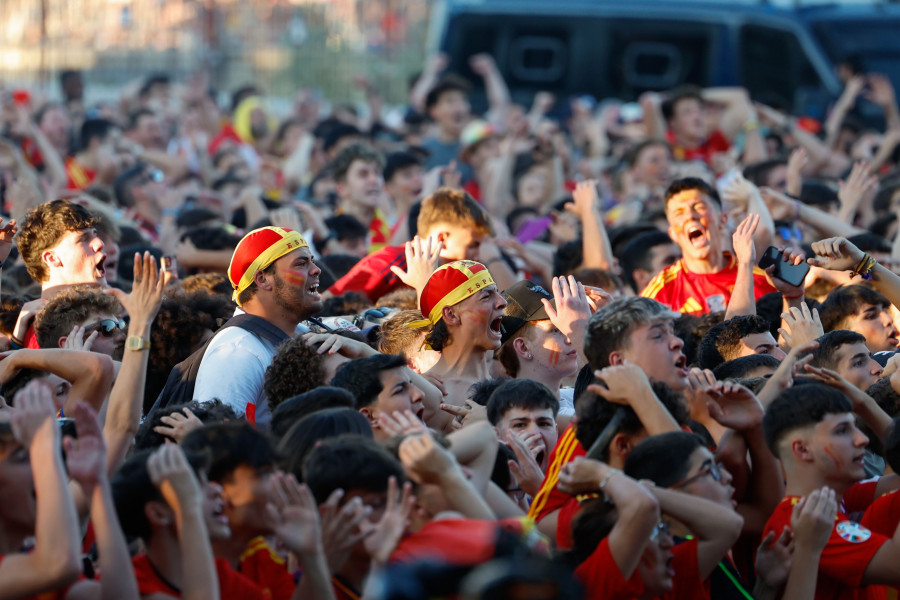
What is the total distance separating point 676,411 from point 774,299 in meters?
2.78

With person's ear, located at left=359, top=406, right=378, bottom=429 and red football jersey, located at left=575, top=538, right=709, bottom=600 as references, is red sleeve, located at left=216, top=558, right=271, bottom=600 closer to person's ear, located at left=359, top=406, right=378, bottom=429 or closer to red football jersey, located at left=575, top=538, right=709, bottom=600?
red football jersey, located at left=575, top=538, right=709, bottom=600

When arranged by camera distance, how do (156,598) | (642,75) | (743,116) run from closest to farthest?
1. (156,598)
2. (743,116)
3. (642,75)

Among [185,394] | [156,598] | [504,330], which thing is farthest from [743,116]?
[156,598]

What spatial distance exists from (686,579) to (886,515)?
37.8 inches

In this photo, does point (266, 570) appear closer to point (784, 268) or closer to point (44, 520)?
point (44, 520)

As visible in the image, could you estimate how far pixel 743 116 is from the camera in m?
14.4

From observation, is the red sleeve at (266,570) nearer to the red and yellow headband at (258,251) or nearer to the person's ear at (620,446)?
the person's ear at (620,446)

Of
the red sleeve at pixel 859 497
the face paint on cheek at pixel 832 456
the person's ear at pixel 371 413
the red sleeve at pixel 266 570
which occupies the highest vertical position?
the person's ear at pixel 371 413

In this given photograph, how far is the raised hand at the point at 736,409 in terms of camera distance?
486cm

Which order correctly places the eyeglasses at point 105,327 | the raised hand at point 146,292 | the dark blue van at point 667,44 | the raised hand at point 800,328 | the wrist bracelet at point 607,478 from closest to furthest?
the wrist bracelet at point 607,478
the raised hand at point 146,292
the eyeglasses at point 105,327
the raised hand at point 800,328
the dark blue van at point 667,44

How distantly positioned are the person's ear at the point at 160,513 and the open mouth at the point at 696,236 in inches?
178

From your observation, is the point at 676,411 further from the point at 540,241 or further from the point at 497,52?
the point at 497,52

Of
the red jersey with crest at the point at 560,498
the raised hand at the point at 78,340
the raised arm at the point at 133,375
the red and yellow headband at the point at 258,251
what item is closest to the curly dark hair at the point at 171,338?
the red and yellow headband at the point at 258,251

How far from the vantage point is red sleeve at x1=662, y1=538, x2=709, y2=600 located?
4.41 meters
